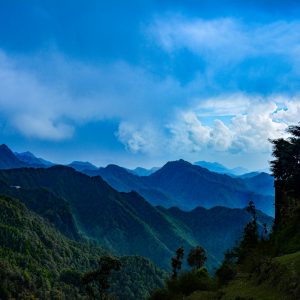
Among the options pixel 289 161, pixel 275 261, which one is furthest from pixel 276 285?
pixel 289 161

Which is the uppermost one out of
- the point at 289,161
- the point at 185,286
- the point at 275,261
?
the point at 289,161

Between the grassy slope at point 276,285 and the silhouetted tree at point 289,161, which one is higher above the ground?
the silhouetted tree at point 289,161

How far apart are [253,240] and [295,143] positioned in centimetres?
1218

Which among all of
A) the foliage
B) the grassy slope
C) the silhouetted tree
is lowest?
the foliage

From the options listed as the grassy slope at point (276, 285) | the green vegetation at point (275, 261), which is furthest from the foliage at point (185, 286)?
the grassy slope at point (276, 285)

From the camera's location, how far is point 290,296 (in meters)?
18.2

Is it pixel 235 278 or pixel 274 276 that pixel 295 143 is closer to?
pixel 235 278

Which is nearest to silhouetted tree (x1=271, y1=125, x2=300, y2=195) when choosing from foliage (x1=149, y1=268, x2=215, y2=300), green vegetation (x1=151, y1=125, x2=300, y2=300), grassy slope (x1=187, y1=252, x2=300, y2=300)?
green vegetation (x1=151, y1=125, x2=300, y2=300)

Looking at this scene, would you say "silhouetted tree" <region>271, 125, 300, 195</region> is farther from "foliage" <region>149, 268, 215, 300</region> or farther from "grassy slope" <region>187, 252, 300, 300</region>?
"grassy slope" <region>187, 252, 300, 300</region>

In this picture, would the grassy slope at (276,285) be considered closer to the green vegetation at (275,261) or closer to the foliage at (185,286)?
the green vegetation at (275,261)

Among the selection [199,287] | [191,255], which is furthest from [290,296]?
[191,255]

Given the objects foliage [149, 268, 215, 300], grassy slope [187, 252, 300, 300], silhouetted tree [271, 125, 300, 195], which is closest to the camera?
grassy slope [187, 252, 300, 300]

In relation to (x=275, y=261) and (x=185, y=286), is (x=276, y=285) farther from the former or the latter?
(x=185, y=286)

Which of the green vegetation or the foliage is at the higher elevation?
the green vegetation
